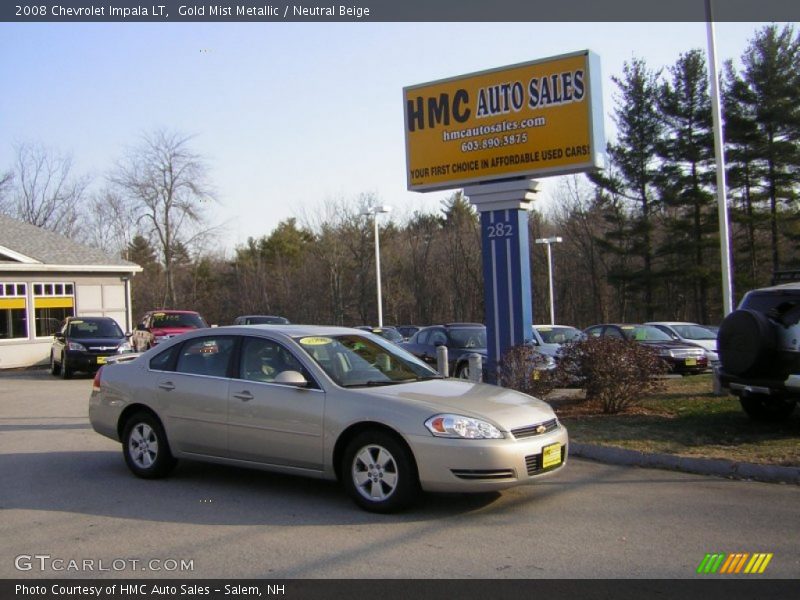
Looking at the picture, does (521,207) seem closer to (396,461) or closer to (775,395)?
(775,395)

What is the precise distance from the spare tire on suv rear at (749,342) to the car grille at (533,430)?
365 centimetres

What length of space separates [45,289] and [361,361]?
2479 centimetres

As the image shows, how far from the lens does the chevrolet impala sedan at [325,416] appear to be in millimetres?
6191

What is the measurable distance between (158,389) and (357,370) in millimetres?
2214

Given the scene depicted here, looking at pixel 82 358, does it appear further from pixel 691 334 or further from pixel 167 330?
pixel 691 334

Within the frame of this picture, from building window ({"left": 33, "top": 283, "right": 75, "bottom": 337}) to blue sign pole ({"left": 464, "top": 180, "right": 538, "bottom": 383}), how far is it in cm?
2081

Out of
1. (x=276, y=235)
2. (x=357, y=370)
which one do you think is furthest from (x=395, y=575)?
(x=276, y=235)

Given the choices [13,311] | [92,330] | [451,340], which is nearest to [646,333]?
[451,340]

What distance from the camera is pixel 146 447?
7.87 meters

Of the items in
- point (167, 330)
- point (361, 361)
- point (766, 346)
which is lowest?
point (766, 346)

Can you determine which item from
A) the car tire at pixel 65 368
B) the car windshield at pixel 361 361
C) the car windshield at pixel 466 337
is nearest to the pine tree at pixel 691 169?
the car windshield at pixel 466 337

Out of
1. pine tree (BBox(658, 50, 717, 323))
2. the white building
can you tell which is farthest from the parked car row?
pine tree (BBox(658, 50, 717, 323))

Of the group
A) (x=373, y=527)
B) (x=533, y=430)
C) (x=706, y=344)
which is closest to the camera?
(x=373, y=527)

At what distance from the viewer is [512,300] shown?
44.0 ft
